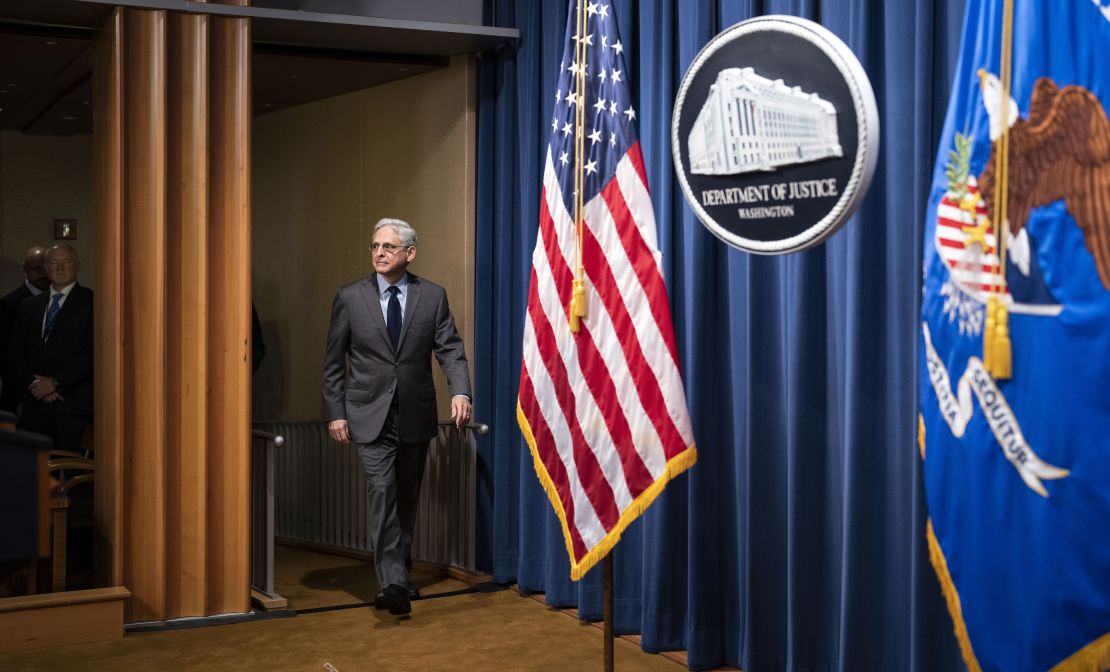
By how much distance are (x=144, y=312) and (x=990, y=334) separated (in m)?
3.34

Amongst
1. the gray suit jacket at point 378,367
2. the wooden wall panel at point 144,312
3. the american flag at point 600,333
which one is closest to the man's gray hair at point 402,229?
the gray suit jacket at point 378,367

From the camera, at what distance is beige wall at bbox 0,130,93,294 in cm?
803

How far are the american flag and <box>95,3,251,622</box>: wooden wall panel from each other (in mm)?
1595

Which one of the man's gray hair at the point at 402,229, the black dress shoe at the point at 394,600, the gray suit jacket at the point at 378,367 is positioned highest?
the man's gray hair at the point at 402,229

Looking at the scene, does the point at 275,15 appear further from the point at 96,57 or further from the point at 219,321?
the point at 219,321

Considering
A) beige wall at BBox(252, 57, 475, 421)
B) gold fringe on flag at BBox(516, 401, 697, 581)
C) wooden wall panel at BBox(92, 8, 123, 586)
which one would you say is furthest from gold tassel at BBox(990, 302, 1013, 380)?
beige wall at BBox(252, 57, 475, 421)

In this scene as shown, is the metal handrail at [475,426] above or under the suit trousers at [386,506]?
above

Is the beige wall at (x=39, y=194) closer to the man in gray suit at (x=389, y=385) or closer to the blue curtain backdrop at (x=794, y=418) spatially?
the man in gray suit at (x=389, y=385)

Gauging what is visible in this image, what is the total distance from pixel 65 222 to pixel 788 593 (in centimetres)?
630

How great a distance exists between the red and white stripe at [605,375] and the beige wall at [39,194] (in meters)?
5.60

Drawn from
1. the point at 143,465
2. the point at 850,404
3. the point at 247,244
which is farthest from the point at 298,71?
the point at 850,404

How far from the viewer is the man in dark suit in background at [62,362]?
Answer: 18.4 ft

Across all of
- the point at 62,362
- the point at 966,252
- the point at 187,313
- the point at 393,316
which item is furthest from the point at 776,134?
the point at 62,362

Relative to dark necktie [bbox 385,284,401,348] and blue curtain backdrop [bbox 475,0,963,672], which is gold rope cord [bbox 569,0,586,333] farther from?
dark necktie [bbox 385,284,401,348]
